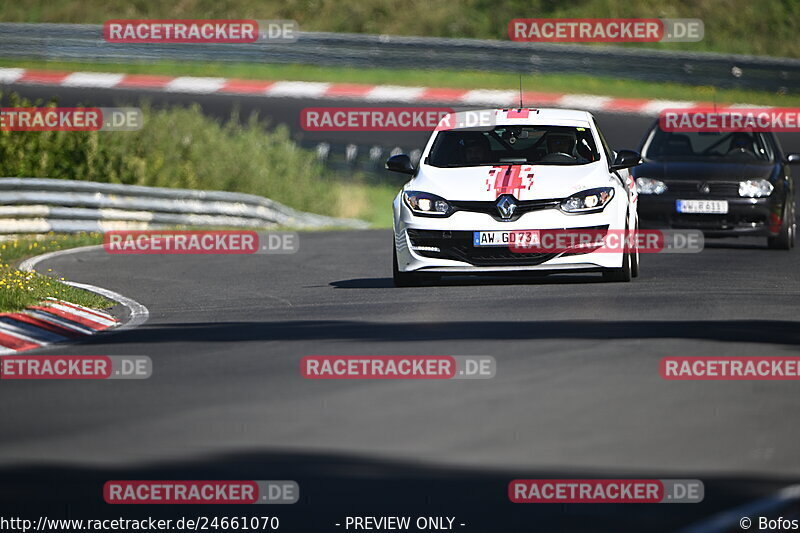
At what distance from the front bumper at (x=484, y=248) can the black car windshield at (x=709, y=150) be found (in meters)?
5.64

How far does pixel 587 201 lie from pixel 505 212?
74 centimetres

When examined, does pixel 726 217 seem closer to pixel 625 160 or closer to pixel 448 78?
pixel 625 160

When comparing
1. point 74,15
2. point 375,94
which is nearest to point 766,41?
point 375,94

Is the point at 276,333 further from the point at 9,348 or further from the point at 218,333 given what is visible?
the point at 9,348

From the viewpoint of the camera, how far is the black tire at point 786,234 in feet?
60.2

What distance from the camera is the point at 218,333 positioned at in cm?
1107

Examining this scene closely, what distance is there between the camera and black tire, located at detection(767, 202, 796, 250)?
1836 cm

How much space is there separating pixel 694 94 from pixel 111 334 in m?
24.6

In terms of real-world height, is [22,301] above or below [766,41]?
A: below

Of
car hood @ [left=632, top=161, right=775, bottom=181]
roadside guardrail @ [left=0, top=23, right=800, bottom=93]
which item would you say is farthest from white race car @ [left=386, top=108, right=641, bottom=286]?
roadside guardrail @ [left=0, top=23, right=800, bottom=93]

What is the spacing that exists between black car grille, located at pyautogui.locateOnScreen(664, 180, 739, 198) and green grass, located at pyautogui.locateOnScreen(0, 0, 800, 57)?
20842 millimetres

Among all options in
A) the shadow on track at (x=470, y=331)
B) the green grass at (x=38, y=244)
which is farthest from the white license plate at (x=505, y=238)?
the green grass at (x=38, y=244)

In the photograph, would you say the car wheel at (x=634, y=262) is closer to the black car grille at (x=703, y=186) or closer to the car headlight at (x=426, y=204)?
the car headlight at (x=426, y=204)

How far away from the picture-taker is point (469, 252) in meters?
13.4
